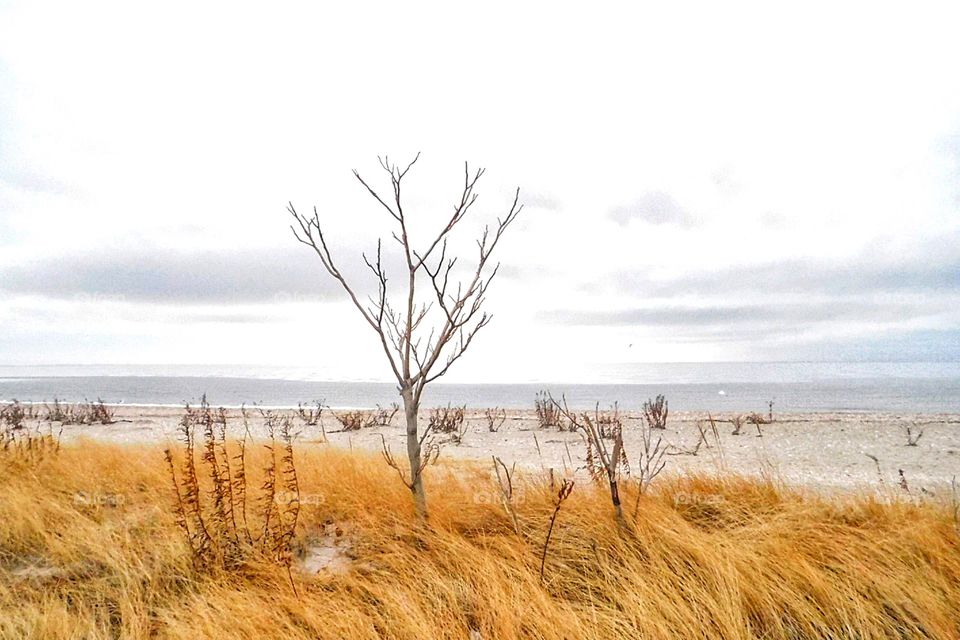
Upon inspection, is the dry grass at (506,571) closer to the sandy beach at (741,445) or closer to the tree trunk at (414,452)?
A: the tree trunk at (414,452)

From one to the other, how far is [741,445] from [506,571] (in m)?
10.8

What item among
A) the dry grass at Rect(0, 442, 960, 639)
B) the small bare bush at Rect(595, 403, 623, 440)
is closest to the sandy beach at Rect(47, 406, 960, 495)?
the small bare bush at Rect(595, 403, 623, 440)

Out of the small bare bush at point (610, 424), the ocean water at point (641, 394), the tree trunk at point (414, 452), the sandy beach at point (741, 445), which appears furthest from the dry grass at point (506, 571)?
the ocean water at point (641, 394)

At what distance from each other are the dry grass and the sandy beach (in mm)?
2300

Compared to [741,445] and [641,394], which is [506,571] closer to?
[741,445]

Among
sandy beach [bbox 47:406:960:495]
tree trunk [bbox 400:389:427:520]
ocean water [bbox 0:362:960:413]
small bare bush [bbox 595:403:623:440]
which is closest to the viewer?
tree trunk [bbox 400:389:427:520]

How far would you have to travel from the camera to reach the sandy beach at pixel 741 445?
8.30 metres

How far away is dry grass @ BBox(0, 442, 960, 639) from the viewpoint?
2.68 metres

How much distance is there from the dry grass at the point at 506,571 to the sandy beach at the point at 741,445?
230 centimetres

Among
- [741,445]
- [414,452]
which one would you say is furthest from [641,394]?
[414,452]

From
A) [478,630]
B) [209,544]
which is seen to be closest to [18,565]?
[209,544]

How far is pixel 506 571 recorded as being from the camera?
125 inches

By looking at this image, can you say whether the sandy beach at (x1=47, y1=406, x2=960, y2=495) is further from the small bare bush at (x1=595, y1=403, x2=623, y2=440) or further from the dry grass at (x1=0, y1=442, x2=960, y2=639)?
the dry grass at (x1=0, y1=442, x2=960, y2=639)

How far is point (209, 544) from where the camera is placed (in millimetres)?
3436
